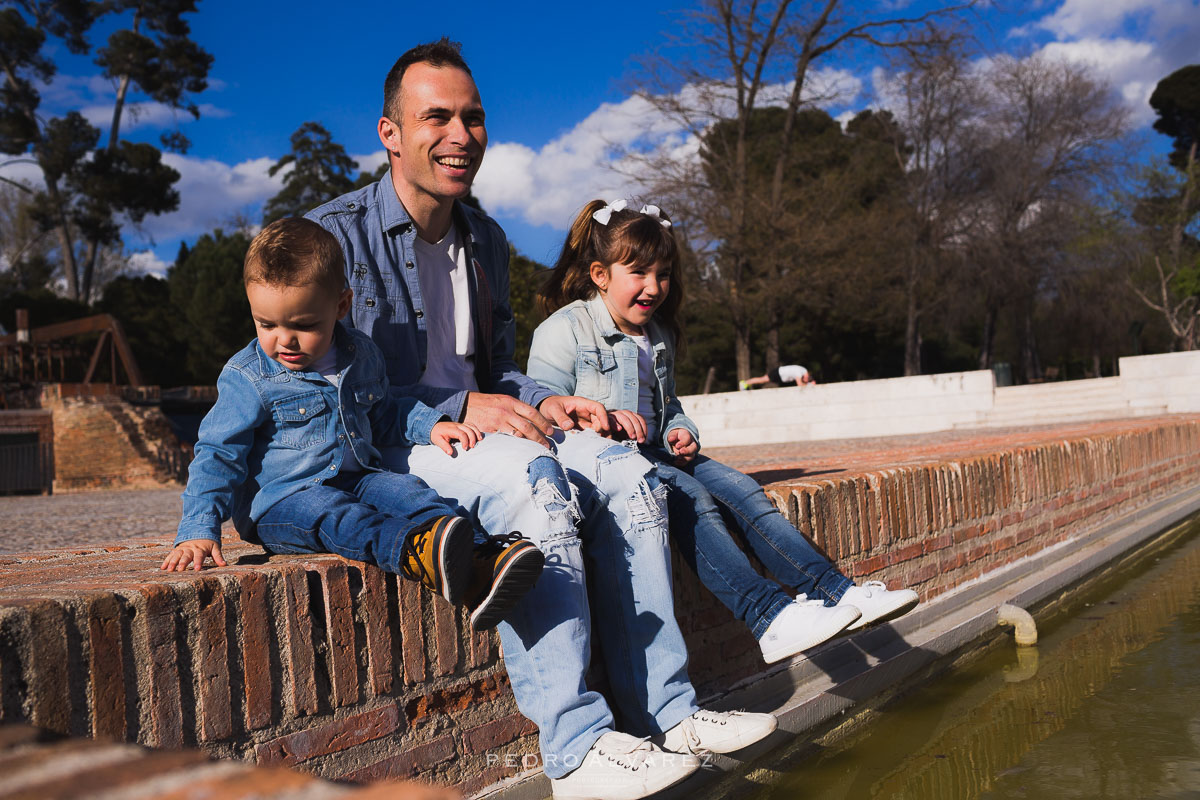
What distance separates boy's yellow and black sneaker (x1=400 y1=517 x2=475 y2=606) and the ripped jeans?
8.5 inches

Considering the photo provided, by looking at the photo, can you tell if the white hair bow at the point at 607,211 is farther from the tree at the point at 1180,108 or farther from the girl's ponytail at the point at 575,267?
the tree at the point at 1180,108

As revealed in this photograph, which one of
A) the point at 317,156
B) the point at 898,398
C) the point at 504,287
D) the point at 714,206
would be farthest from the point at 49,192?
the point at 504,287

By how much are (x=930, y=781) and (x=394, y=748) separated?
4.26 ft

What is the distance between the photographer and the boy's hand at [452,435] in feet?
7.57

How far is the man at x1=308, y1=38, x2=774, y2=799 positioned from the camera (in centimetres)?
198

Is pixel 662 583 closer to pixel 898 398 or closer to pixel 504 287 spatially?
pixel 504 287

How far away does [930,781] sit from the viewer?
2338 millimetres

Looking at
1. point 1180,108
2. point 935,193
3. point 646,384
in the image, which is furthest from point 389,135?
point 1180,108

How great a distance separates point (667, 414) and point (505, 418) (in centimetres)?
83

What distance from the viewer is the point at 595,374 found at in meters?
3.03

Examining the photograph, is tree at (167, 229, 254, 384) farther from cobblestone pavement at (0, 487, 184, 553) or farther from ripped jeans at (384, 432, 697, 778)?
ripped jeans at (384, 432, 697, 778)

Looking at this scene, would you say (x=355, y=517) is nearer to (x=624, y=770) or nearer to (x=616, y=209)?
(x=624, y=770)

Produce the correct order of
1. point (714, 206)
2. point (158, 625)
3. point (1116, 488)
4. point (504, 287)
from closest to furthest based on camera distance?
point (158, 625) → point (504, 287) → point (1116, 488) → point (714, 206)

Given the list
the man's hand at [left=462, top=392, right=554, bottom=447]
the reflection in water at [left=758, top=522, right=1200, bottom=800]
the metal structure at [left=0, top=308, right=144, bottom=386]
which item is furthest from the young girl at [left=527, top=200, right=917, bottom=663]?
the metal structure at [left=0, top=308, right=144, bottom=386]
